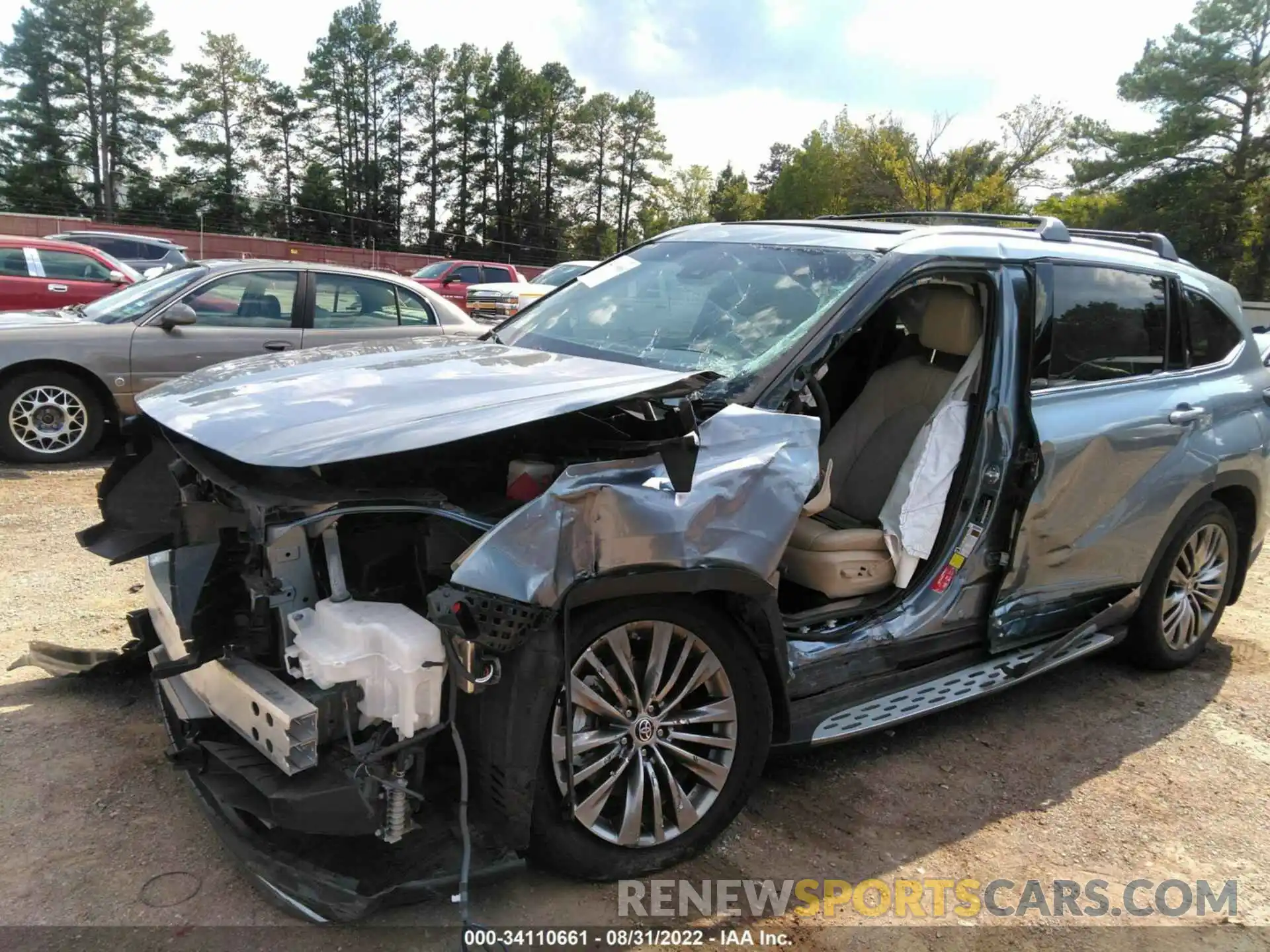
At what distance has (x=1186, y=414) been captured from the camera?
159 inches

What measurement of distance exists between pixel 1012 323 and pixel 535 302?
216cm

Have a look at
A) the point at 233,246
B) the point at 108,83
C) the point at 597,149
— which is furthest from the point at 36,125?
the point at 597,149

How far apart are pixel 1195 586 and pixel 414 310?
21.9 feet

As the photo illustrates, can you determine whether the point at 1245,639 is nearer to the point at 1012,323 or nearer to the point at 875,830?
the point at 1012,323

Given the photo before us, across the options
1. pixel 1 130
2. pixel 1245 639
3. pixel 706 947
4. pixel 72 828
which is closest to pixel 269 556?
pixel 72 828

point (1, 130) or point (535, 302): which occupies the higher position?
point (1, 130)

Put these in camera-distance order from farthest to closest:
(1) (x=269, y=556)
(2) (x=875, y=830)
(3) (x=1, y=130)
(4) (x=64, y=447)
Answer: (3) (x=1, y=130) < (4) (x=64, y=447) < (2) (x=875, y=830) < (1) (x=269, y=556)

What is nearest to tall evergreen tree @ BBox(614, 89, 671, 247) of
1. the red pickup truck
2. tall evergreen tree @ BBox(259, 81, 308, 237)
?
tall evergreen tree @ BBox(259, 81, 308, 237)

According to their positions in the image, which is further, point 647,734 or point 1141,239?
point 1141,239

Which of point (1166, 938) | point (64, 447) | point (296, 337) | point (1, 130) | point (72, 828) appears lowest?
point (1166, 938)

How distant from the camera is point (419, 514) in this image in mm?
Answer: 2627

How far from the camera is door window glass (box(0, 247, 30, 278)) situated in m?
10.0

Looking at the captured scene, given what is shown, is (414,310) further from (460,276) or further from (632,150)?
(632,150)

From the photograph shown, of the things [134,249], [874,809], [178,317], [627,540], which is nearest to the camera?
[627,540]
